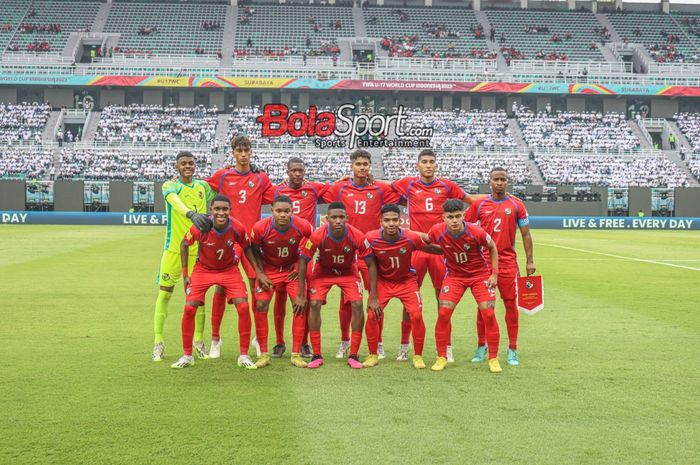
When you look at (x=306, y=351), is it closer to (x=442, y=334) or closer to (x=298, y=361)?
(x=298, y=361)

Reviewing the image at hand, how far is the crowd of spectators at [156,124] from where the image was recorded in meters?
60.8

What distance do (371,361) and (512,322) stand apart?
169 centimetres

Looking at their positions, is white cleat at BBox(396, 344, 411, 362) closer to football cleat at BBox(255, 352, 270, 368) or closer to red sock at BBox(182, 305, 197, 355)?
football cleat at BBox(255, 352, 270, 368)

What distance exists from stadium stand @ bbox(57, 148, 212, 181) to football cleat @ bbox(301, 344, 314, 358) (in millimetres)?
45787

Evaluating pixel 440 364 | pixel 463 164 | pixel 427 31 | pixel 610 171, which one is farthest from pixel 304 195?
pixel 427 31

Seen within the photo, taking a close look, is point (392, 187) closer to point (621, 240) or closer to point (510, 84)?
point (621, 240)

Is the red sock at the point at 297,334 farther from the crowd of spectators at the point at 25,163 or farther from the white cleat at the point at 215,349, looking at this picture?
the crowd of spectators at the point at 25,163

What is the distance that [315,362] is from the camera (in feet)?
28.0

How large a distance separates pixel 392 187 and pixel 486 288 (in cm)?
188

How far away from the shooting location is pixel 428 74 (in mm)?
65062

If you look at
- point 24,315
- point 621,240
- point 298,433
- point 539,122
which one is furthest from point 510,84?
point 298,433

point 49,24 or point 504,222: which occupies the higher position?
point 49,24

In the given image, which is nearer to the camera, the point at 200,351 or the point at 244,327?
the point at 244,327

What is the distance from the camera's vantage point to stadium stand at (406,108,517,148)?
204ft
